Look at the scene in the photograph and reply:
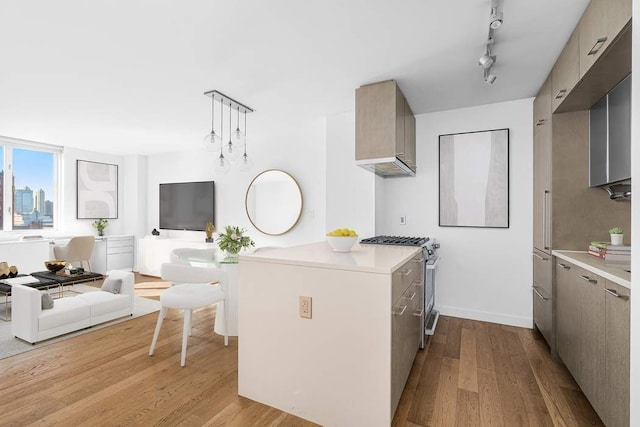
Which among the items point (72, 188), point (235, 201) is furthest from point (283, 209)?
point (72, 188)

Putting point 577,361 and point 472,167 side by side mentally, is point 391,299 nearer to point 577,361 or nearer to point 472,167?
point 577,361

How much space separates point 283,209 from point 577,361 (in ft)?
11.8

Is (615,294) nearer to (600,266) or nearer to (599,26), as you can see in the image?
(600,266)

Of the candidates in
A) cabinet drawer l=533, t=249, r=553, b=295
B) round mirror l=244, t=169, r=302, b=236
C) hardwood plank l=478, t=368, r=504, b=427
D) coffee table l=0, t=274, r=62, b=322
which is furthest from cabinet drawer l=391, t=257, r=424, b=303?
coffee table l=0, t=274, r=62, b=322

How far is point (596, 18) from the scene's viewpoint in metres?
1.72

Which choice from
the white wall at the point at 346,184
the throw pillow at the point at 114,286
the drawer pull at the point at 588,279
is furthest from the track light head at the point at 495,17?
the throw pillow at the point at 114,286

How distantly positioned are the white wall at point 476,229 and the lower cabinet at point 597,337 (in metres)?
1.01

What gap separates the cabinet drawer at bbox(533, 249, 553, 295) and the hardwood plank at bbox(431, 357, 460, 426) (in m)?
1.02

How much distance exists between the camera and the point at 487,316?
3.43 m

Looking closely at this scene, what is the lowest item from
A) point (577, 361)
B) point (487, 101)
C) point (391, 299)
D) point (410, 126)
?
point (577, 361)

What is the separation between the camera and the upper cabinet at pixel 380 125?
2.84m

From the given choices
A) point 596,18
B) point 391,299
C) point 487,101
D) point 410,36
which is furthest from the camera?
point 487,101

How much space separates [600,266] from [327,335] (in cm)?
158

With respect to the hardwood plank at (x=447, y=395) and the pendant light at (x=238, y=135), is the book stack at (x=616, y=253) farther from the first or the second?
the pendant light at (x=238, y=135)
